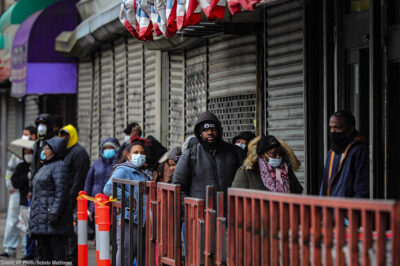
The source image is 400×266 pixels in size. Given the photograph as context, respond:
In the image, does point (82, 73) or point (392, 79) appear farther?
point (82, 73)

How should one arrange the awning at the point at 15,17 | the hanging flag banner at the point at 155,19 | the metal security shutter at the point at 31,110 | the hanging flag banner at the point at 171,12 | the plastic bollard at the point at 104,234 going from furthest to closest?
the metal security shutter at the point at 31,110, the awning at the point at 15,17, the hanging flag banner at the point at 155,19, the hanging flag banner at the point at 171,12, the plastic bollard at the point at 104,234

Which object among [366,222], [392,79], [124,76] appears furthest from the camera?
[124,76]

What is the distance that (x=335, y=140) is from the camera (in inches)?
313

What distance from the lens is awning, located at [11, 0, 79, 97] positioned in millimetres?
19828

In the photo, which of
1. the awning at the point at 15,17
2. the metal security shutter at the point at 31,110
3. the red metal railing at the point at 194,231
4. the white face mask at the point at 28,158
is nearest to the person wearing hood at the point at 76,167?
the white face mask at the point at 28,158

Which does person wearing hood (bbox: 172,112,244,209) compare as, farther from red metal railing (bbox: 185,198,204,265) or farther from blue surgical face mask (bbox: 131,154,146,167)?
red metal railing (bbox: 185,198,204,265)

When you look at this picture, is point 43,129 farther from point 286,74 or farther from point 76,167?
point 286,74

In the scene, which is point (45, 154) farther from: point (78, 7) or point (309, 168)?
point (78, 7)

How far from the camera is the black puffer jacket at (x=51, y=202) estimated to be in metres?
10.7

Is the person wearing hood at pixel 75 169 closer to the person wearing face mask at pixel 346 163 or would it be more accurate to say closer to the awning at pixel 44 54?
the person wearing face mask at pixel 346 163

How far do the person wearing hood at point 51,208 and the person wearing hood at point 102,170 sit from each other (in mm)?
1977

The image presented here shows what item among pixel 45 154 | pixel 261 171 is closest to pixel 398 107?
pixel 261 171

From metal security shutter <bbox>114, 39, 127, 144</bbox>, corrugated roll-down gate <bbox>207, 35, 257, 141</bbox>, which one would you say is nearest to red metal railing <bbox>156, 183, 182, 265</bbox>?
corrugated roll-down gate <bbox>207, 35, 257, 141</bbox>

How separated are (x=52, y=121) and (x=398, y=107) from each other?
603 cm
